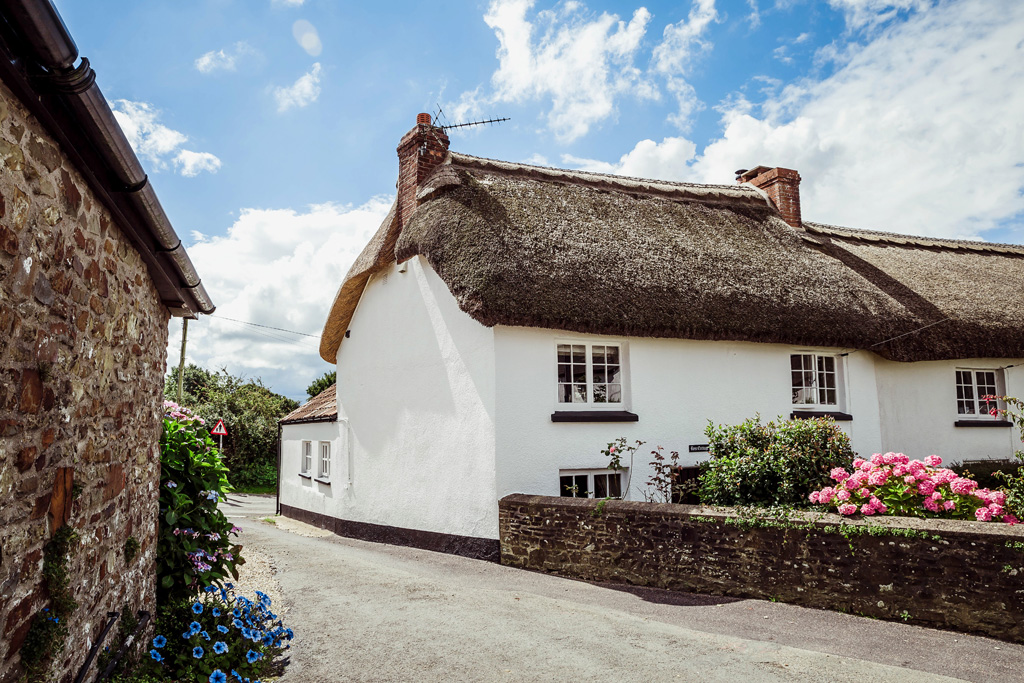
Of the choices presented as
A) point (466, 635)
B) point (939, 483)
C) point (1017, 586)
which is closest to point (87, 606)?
point (466, 635)

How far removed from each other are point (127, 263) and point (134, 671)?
7.86 feet

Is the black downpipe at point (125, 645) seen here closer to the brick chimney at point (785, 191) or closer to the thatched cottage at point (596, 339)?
the thatched cottage at point (596, 339)

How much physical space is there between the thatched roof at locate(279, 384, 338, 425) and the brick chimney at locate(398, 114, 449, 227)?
4.69 m

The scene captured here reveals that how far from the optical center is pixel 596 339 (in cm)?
1020

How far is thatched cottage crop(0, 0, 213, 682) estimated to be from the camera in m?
2.46

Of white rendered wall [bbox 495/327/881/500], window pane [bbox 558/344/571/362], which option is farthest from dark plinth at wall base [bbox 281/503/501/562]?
window pane [bbox 558/344/571/362]

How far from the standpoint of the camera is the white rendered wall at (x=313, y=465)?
1362 centimetres

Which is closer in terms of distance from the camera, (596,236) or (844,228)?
(596,236)

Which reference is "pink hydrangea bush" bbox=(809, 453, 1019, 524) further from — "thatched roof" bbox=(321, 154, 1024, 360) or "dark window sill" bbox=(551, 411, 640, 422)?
"thatched roof" bbox=(321, 154, 1024, 360)

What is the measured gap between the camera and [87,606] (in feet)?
11.3

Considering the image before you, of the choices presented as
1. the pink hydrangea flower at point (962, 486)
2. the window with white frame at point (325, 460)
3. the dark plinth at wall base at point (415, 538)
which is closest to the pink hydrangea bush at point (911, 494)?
the pink hydrangea flower at point (962, 486)

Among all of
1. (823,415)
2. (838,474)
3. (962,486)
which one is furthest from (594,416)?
(962,486)

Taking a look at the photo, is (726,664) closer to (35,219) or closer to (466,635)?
(466,635)

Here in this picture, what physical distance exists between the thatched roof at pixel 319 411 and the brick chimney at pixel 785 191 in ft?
34.4
